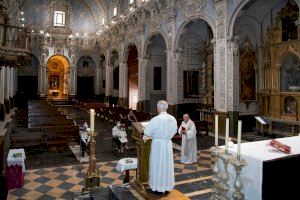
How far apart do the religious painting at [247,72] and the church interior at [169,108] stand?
0.16ft

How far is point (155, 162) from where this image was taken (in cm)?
434

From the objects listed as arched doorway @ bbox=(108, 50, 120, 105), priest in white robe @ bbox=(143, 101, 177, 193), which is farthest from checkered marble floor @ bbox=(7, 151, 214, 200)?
arched doorway @ bbox=(108, 50, 120, 105)

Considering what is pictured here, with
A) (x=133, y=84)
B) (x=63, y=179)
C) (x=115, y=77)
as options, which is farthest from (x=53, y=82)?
(x=63, y=179)

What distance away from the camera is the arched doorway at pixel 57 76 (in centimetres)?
3139

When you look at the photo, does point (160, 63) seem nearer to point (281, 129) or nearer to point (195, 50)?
point (195, 50)

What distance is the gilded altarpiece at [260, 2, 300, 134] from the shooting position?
11664mm

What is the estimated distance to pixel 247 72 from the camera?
13.0m

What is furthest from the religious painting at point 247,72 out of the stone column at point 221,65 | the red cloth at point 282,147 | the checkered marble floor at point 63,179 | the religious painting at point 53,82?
the religious painting at point 53,82

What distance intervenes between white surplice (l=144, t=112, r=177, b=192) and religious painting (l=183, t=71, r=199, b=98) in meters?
11.6

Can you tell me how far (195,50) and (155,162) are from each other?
12.9m

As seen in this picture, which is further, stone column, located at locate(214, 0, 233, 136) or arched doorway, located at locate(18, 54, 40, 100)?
arched doorway, located at locate(18, 54, 40, 100)

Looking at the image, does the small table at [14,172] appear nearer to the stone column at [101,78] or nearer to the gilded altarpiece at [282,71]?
the gilded altarpiece at [282,71]

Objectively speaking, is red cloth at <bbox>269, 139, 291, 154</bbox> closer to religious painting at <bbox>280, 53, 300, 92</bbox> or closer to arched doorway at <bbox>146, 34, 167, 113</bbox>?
religious painting at <bbox>280, 53, 300, 92</bbox>

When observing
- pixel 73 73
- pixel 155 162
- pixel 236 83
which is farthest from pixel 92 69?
pixel 155 162
